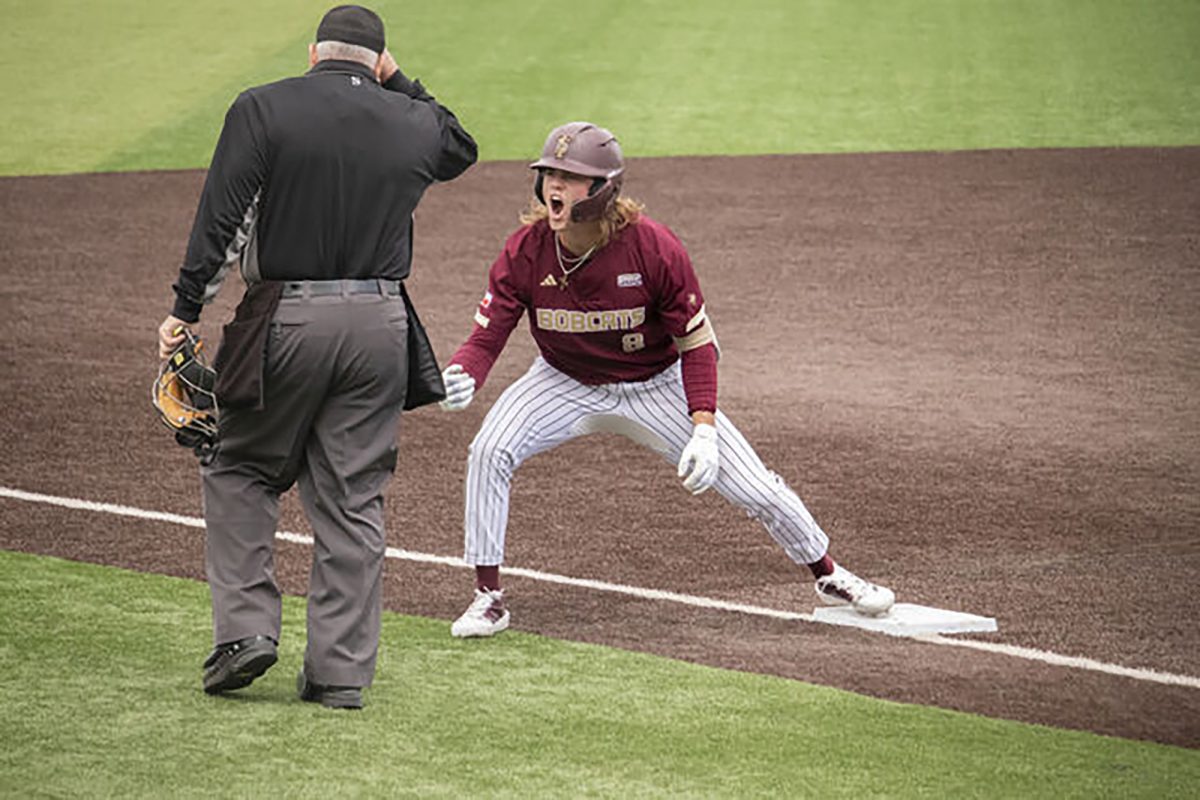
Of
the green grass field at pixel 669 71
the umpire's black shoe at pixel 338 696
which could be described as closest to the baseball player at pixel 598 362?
the umpire's black shoe at pixel 338 696

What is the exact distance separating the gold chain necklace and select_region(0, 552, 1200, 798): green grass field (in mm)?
1161

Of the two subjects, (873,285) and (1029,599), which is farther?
(873,285)

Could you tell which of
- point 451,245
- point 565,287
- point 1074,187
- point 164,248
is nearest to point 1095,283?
point 1074,187

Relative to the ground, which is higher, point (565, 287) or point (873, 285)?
A: point (565, 287)

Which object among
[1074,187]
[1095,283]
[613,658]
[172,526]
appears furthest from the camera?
[1074,187]

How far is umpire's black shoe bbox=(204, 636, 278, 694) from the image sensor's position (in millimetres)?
5605

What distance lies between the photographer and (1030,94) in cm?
2028

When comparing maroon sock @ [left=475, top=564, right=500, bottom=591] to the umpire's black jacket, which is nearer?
the umpire's black jacket

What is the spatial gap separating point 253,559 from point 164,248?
29.9 ft

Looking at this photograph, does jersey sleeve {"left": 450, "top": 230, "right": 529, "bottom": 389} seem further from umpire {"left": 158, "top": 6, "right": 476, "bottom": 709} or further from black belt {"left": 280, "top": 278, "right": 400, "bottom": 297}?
black belt {"left": 280, "top": 278, "right": 400, "bottom": 297}

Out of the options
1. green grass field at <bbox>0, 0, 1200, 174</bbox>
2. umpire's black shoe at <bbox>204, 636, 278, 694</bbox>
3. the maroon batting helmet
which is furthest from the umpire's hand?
green grass field at <bbox>0, 0, 1200, 174</bbox>

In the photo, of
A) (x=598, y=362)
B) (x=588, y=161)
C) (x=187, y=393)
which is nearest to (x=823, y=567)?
(x=598, y=362)

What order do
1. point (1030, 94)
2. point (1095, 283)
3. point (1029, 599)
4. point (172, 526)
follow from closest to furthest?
point (1029, 599) → point (172, 526) → point (1095, 283) → point (1030, 94)

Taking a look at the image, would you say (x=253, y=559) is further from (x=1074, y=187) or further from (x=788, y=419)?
(x=1074, y=187)
